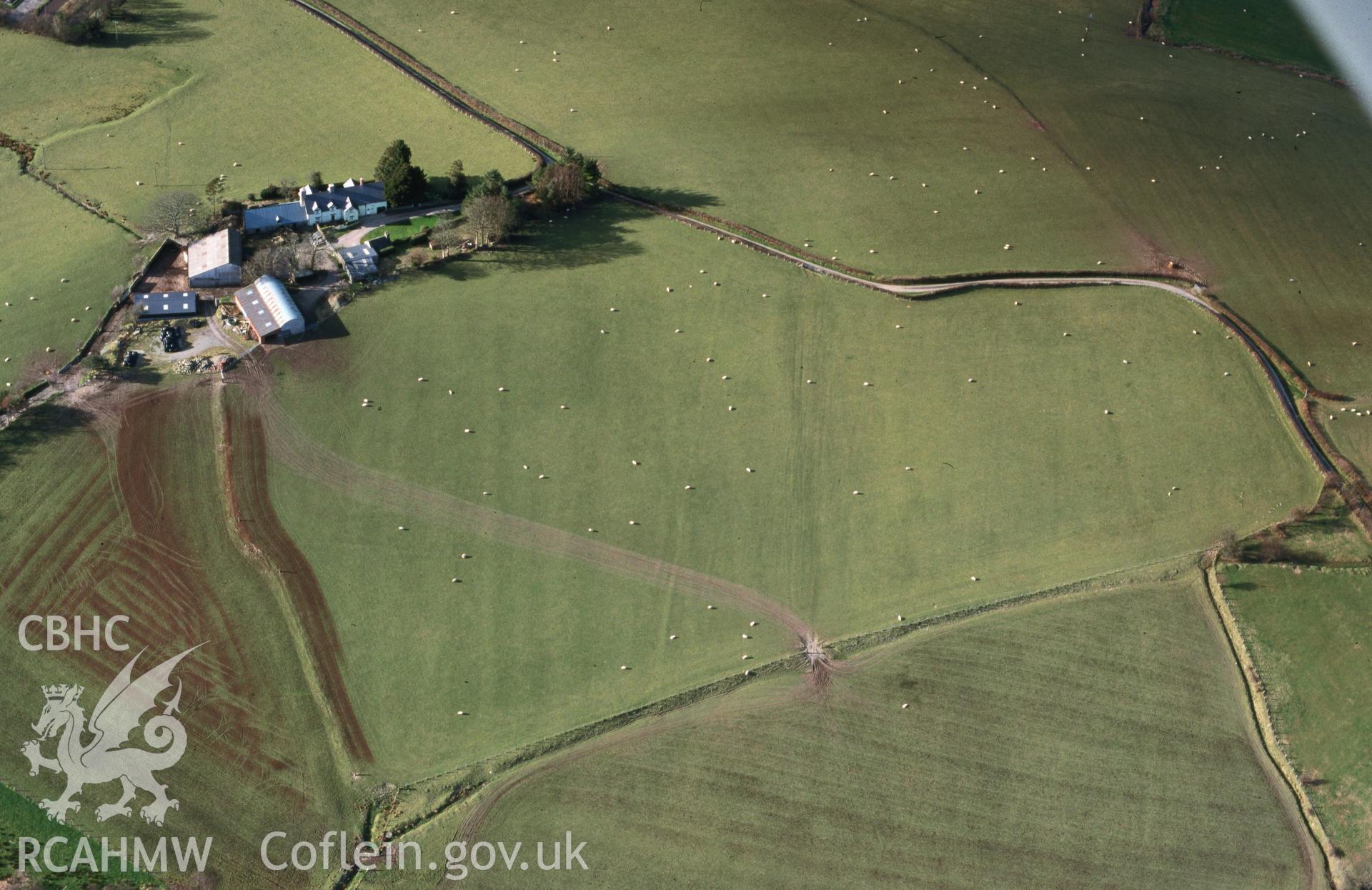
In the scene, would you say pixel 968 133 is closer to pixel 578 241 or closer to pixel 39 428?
pixel 578 241

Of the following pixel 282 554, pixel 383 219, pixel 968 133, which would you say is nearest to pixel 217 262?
pixel 383 219

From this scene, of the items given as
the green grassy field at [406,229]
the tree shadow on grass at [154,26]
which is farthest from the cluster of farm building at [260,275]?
the tree shadow on grass at [154,26]

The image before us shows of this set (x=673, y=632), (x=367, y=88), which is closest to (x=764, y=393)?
(x=673, y=632)

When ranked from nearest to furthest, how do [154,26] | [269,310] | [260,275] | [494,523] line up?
[494,523]
[269,310]
[260,275]
[154,26]

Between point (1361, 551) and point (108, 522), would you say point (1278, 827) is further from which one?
point (108, 522)

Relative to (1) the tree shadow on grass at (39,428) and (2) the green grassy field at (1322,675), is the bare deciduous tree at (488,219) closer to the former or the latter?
(1) the tree shadow on grass at (39,428)
